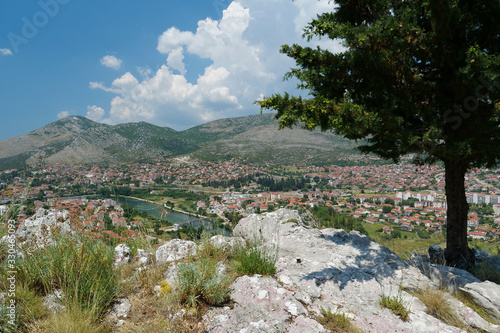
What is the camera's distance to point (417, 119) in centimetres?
507

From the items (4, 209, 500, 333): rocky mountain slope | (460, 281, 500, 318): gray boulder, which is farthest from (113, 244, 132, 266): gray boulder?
(460, 281, 500, 318): gray boulder

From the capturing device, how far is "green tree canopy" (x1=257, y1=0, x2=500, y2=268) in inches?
161

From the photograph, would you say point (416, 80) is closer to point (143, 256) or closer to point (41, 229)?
point (143, 256)

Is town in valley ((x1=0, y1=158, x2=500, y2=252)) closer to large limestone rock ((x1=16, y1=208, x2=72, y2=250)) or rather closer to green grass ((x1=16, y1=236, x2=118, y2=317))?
large limestone rock ((x1=16, y1=208, x2=72, y2=250))

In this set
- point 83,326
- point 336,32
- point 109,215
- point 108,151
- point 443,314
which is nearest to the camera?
point 83,326

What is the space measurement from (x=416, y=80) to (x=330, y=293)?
4.46m

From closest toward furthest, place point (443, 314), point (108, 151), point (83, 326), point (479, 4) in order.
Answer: point (83, 326)
point (443, 314)
point (479, 4)
point (108, 151)

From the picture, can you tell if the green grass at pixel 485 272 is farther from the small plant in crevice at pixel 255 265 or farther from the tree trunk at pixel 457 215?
the small plant in crevice at pixel 255 265

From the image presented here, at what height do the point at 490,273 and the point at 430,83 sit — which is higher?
the point at 430,83

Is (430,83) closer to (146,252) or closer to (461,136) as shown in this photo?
(461,136)

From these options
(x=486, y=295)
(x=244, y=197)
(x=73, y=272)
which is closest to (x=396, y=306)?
(x=486, y=295)

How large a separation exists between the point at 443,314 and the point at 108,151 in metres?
203

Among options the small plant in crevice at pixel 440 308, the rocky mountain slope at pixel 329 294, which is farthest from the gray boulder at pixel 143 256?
the small plant in crevice at pixel 440 308

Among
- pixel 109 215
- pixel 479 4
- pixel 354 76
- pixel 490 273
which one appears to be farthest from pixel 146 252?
pixel 479 4
